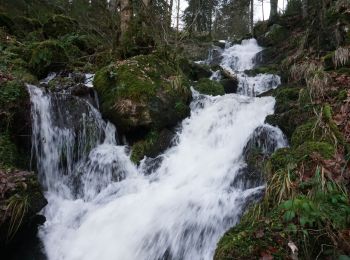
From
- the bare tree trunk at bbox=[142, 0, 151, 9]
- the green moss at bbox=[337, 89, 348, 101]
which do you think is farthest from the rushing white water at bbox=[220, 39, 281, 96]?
the green moss at bbox=[337, 89, 348, 101]

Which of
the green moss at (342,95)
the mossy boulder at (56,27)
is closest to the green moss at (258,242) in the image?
the green moss at (342,95)

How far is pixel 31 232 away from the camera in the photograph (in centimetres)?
523

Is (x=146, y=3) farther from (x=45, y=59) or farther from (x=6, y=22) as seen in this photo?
(x=6, y=22)

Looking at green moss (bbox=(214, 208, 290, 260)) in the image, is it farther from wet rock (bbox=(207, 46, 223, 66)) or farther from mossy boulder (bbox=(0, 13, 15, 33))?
wet rock (bbox=(207, 46, 223, 66))

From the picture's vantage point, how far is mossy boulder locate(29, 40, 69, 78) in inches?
358

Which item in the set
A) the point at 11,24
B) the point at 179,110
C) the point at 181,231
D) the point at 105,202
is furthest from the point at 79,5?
the point at 181,231

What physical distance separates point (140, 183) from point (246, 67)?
10.3m

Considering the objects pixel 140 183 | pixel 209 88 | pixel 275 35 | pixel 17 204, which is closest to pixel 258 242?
pixel 17 204

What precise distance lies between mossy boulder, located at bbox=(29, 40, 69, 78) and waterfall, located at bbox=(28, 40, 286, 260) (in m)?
2.22

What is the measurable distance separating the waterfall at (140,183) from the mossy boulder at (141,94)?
37cm

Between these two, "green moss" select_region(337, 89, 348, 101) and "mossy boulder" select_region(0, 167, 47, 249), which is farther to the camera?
"green moss" select_region(337, 89, 348, 101)

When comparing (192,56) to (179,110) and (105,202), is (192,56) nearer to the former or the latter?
(179,110)

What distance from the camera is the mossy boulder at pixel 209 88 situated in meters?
10.1

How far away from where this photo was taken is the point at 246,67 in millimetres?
15258
